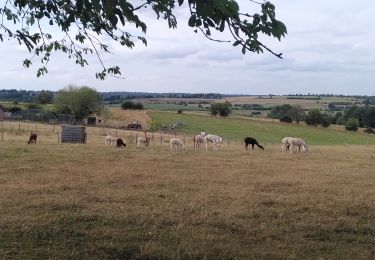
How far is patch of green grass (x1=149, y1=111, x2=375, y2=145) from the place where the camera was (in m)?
81.9

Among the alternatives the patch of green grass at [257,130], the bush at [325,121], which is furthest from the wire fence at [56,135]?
the bush at [325,121]

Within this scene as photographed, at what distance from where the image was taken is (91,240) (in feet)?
28.5

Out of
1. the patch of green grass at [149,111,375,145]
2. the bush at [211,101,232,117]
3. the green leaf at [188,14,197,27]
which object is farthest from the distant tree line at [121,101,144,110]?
the green leaf at [188,14,197,27]

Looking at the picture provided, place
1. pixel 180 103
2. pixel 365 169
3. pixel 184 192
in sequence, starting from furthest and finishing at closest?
pixel 180 103, pixel 365 169, pixel 184 192

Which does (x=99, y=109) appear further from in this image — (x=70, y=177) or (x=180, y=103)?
(x=70, y=177)

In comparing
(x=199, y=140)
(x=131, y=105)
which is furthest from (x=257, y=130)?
(x=199, y=140)

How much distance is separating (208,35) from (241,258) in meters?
3.80

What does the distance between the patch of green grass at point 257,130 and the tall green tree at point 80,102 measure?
36.6ft

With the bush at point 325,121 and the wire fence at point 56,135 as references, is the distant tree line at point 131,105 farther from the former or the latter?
the wire fence at point 56,135

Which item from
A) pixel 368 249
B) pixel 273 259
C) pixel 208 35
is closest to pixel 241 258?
pixel 273 259

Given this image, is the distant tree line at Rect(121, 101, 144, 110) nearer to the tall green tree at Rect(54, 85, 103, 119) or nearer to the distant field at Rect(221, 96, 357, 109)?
the tall green tree at Rect(54, 85, 103, 119)

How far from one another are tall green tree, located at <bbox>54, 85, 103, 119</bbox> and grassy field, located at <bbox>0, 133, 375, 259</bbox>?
84886 mm

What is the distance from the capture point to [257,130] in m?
91.8

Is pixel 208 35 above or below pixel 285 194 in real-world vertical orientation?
above
